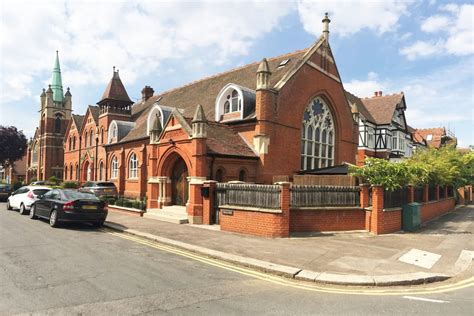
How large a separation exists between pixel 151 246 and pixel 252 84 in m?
15.8

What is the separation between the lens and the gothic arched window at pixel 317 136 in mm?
23859

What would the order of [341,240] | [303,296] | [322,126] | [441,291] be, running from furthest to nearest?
[322,126] < [341,240] < [441,291] < [303,296]

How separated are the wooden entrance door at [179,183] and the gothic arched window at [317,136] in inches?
320

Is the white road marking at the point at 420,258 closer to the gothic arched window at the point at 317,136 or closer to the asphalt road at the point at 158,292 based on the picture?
the asphalt road at the point at 158,292

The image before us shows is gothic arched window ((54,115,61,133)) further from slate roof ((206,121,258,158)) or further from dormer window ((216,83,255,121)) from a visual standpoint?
slate roof ((206,121,258,158))

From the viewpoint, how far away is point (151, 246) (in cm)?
1091

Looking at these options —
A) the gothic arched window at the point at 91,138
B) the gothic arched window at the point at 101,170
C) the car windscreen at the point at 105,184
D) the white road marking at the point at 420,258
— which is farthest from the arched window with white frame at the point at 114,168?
the white road marking at the point at 420,258

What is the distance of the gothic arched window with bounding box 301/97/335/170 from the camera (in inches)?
939

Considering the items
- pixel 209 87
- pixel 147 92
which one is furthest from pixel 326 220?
pixel 147 92

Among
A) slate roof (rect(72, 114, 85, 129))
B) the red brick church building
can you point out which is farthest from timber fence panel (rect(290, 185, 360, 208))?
slate roof (rect(72, 114, 85, 129))

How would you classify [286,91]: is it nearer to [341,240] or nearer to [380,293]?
[341,240]

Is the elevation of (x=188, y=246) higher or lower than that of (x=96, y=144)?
lower

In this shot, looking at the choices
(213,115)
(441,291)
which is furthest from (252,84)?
(441,291)

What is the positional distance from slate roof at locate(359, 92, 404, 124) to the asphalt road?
3244 cm
